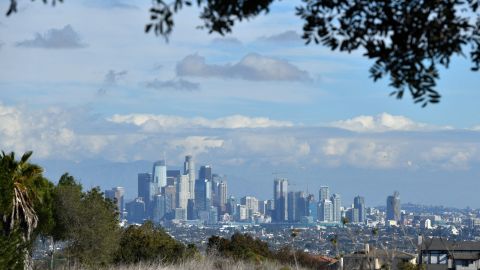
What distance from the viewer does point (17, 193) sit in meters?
50.9

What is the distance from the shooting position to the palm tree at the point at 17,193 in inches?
1949

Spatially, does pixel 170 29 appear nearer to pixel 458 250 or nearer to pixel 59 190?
pixel 59 190

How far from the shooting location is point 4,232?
4934 centimetres

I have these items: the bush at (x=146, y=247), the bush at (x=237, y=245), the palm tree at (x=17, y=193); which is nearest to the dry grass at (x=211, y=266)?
the palm tree at (x=17, y=193)

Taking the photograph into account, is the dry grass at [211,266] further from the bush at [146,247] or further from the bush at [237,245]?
the bush at [237,245]

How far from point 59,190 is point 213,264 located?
60.6 feet

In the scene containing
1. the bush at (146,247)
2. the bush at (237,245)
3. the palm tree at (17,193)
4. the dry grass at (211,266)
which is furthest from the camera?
the bush at (237,245)

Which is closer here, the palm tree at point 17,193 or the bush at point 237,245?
the palm tree at point 17,193

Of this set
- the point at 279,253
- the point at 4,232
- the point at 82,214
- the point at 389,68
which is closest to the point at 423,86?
the point at 389,68


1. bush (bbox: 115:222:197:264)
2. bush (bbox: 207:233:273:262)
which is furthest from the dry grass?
bush (bbox: 207:233:273:262)

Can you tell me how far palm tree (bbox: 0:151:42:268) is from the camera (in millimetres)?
49500

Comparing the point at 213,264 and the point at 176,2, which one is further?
the point at 213,264

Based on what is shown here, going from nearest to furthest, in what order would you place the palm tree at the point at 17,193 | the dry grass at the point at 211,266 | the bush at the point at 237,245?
the dry grass at the point at 211,266 → the palm tree at the point at 17,193 → the bush at the point at 237,245

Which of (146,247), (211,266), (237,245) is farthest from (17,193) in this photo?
(237,245)
